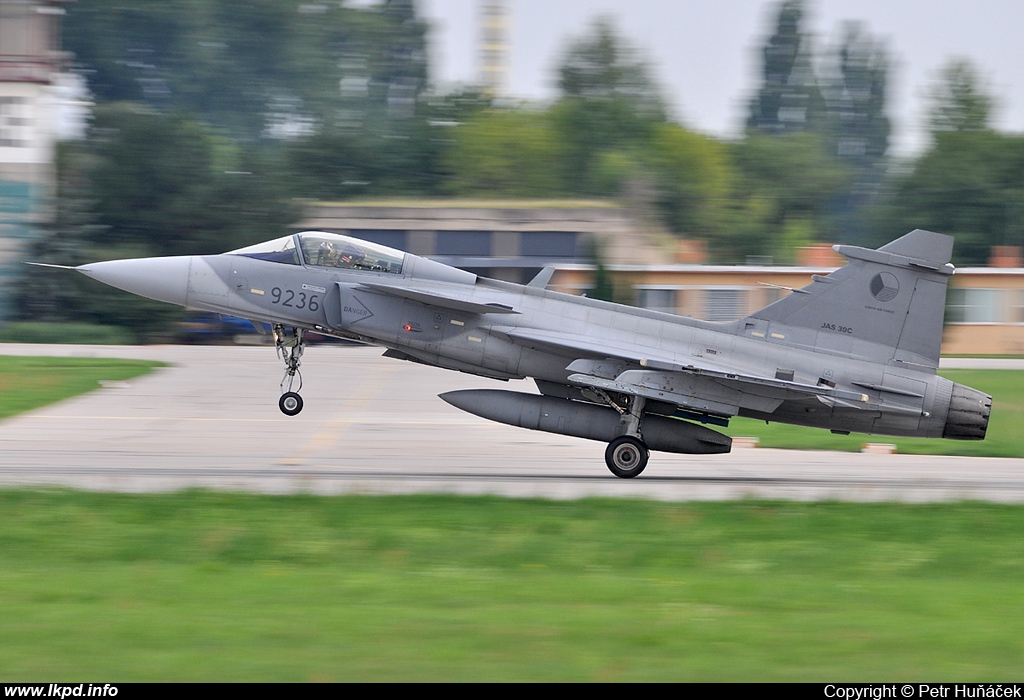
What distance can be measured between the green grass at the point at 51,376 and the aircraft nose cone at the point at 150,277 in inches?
260

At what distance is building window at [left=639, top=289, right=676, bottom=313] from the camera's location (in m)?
43.4

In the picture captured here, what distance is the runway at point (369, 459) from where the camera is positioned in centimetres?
1426

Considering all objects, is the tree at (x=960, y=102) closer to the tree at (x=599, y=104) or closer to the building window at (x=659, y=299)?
the tree at (x=599, y=104)

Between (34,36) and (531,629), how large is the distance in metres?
46.7

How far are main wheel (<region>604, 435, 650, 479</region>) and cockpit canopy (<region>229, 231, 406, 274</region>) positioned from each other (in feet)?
12.7

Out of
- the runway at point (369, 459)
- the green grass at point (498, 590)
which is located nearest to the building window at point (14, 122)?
the runway at point (369, 459)

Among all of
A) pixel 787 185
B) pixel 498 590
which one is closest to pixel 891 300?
pixel 498 590

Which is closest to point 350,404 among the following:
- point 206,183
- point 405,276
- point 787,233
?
point 405,276

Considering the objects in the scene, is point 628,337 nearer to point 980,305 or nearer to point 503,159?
point 980,305

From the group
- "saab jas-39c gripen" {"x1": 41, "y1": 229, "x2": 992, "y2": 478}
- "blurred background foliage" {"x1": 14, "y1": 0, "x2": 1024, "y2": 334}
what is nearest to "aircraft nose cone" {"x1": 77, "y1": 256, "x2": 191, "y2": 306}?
"saab jas-39c gripen" {"x1": 41, "y1": 229, "x2": 992, "y2": 478}

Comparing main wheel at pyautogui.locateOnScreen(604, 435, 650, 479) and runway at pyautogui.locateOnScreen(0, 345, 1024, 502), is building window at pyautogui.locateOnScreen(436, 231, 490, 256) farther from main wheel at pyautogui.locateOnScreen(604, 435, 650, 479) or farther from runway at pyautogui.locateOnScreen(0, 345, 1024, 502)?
main wheel at pyautogui.locateOnScreen(604, 435, 650, 479)

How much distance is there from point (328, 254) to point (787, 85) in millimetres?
110639

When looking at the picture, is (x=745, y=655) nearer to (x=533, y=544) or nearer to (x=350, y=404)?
(x=533, y=544)

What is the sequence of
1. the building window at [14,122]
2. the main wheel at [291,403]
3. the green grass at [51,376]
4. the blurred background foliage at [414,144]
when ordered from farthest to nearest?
the blurred background foliage at [414,144] → the building window at [14,122] → the green grass at [51,376] → the main wheel at [291,403]
